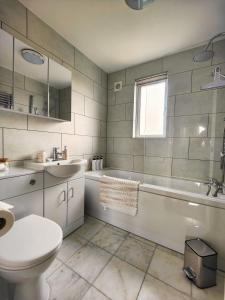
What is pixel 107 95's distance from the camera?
2961 mm

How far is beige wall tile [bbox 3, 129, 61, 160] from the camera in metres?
1.54

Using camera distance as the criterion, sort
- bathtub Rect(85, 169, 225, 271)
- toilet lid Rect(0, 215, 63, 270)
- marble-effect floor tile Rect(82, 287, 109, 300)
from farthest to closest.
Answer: bathtub Rect(85, 169, 225, 271) → marble-effect floor tile Rect(82, 287, 109, 300) → toilet lid Rect(0, 215, 63, 270)

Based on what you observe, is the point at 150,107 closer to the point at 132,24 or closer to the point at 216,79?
the point at 216,79

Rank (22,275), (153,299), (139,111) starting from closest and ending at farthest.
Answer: (22,275) < (153,299) < (139,111)

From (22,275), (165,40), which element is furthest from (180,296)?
(165,40)

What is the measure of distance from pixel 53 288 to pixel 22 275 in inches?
18.8

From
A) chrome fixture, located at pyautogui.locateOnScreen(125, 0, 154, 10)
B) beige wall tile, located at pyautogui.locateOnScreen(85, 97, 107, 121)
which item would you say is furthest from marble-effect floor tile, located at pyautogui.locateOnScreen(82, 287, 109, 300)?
chrome fixture, located at pyautogui.locateOnScreen(125, 0, 154, 10)

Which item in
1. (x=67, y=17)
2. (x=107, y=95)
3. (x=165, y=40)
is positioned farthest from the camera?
(x=107, y=95)

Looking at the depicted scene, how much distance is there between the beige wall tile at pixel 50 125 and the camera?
5.73 feet

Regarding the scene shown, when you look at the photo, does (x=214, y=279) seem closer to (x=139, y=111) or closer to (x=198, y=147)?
(x=198, y=147)

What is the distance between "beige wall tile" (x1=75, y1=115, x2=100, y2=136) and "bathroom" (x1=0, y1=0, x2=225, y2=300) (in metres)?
0.02

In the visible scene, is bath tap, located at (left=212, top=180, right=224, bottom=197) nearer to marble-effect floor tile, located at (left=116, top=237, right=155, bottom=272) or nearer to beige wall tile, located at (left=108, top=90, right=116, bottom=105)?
marble-effect floor tile, located at (left=116, top=237, right=155, bottom=272)

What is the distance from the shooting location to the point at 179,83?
7.33 feet

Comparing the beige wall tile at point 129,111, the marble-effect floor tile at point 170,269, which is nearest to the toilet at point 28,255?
the marble-effect floor tile at point 170,269
